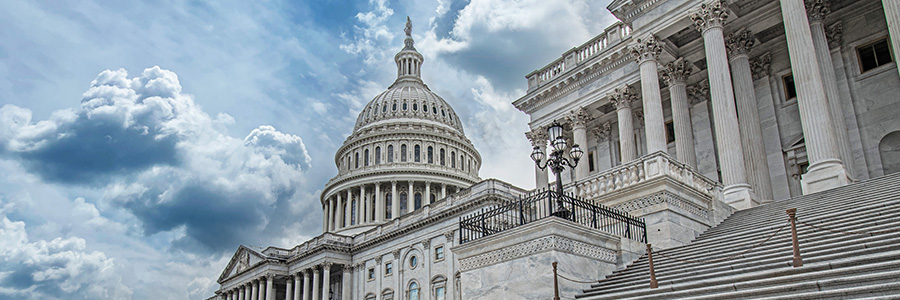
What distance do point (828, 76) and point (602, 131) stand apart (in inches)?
539

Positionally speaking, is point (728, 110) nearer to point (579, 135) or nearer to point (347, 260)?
point (579, 135)

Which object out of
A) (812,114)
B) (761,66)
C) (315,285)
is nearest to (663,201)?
(812,114)

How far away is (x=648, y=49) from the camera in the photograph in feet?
87.6

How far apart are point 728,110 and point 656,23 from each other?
572 centimetres

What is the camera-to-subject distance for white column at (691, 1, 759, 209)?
2152 cm

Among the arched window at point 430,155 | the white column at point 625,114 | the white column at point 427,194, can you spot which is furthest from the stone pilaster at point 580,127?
the arched window at point 430,155

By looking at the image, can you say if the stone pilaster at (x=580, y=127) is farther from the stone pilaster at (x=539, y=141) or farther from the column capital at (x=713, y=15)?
the column capital at (x=713, y=15)

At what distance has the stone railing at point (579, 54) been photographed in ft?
105

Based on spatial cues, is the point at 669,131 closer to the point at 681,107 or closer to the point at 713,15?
the point at 681,107

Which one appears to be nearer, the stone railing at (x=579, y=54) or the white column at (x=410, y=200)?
the stone railing at (x=579, y=54)

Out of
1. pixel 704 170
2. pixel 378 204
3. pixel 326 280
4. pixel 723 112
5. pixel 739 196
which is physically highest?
pixel 378 204

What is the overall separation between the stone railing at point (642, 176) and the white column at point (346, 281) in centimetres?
4326

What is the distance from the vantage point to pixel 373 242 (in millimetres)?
59125

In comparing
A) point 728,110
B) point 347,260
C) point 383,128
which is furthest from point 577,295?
point 383,128
